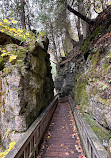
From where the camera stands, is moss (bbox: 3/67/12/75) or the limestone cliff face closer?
the limestone cliff face

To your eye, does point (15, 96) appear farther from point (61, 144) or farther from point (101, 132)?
point (101, 132)

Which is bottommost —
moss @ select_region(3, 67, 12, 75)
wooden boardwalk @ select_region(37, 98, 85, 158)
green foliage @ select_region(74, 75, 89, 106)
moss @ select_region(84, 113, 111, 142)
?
wooden boardwalk @ select_region(37, 98, 85, 158)

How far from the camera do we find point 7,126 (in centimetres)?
332

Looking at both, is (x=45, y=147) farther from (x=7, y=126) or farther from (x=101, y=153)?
(x=101, y=153)

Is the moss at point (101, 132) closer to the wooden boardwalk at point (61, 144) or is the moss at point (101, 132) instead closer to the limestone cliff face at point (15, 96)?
the wooden boardwalk at point (61, 144)

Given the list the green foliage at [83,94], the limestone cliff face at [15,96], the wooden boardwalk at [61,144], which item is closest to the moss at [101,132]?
the wooden boardwalk at [61,144]

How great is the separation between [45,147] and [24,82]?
2.80 metres

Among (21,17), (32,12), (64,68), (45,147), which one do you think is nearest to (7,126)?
(45,147)

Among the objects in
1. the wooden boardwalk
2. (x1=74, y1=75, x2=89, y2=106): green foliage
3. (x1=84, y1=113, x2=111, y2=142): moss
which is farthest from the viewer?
(x1=74, y1=75, x2=89, y2=106): green foliage

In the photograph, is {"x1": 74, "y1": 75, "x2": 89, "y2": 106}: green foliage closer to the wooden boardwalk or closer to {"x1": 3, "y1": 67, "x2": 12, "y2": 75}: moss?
the wooden boardwalk

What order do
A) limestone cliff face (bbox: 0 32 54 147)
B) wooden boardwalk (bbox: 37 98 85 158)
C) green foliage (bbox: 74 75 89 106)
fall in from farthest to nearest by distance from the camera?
green foliage (bbox: 74 75 89 106) → wooden boardwalk (bbox: 37 98 85 158) → limestone cliff face (bbox: 0 32 54 147)

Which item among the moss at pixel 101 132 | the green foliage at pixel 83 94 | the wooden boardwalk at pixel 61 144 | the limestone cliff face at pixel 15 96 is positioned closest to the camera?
the moss at pixel 101 132

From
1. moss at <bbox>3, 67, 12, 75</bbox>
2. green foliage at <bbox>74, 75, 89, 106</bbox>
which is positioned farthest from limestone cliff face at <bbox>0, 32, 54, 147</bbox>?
green foliage at <bbox>74, 75, 89, 106</bbox>

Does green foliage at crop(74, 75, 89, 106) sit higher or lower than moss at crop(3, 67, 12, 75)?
lower
